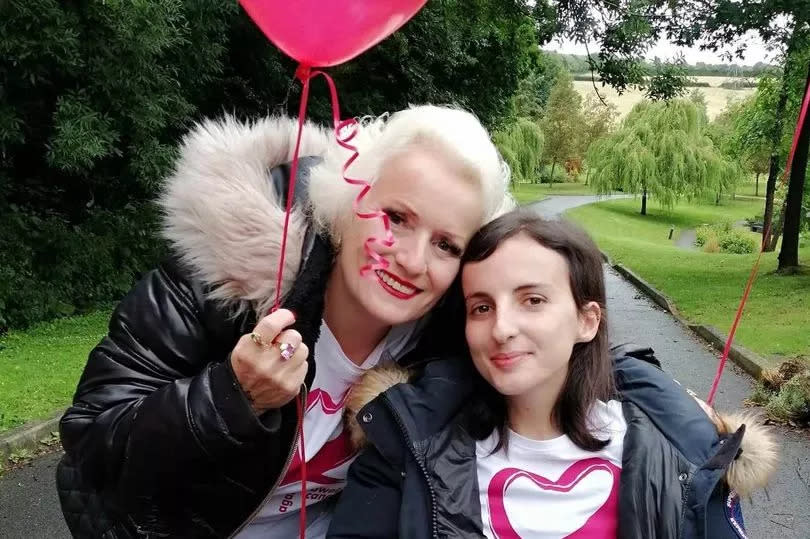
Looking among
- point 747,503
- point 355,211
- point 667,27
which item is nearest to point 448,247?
point 355,211

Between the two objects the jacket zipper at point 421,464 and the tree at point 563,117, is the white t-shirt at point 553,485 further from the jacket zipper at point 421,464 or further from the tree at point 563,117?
the tree at point 563,117

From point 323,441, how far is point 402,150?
0.76 m

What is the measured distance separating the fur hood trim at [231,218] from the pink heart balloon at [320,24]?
0.32 m

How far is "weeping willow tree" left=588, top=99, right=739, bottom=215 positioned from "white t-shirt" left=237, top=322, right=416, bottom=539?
3303 cm

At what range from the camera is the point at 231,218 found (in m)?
1.63

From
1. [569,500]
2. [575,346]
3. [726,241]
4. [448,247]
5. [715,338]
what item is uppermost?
[448,247]

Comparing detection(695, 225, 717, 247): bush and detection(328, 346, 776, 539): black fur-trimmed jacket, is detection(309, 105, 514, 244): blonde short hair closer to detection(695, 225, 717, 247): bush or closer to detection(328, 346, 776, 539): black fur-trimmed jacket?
detection(328, 346, 776, 539): black fur-trimmed jacket

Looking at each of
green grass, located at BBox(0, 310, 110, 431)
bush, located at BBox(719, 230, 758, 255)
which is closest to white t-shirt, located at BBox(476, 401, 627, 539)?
green grass, located at BBox(0, 310, 110, 431)

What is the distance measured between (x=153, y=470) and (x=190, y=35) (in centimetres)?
796

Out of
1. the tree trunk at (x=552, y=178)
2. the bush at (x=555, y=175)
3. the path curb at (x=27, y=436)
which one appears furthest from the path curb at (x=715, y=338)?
the bush at (x=555, y=175)

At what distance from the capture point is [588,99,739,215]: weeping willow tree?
3322 centimetres

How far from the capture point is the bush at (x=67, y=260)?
8000mm

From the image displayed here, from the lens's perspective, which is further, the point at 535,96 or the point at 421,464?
the point at 535,96

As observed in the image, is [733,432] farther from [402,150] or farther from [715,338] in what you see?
[715,338]
